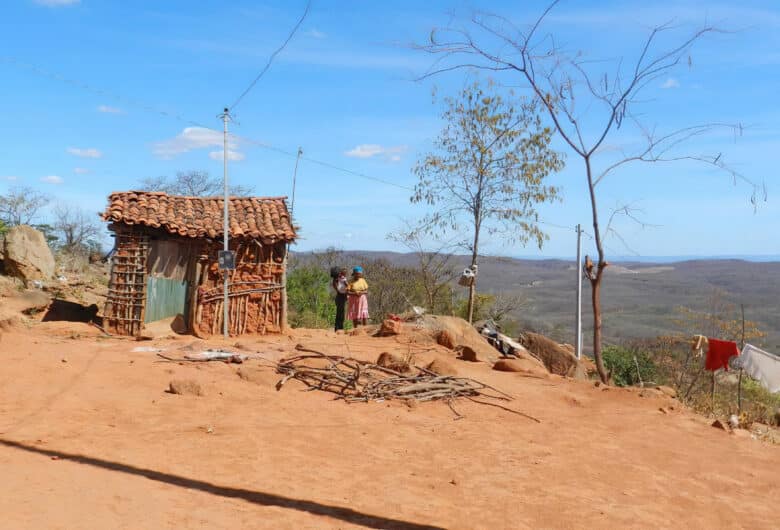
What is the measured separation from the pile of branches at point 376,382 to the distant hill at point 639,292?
13699mm

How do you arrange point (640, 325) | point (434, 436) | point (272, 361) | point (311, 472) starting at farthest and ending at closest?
point (640, 325), point (272, 361), point (434, 436), point (311, 472)

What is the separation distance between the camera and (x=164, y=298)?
50.6 ft

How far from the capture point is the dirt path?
17.8 ft

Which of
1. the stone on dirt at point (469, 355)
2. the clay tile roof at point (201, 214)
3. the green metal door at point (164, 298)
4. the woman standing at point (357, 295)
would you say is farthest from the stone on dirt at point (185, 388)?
the woman standing at point (357, 295)

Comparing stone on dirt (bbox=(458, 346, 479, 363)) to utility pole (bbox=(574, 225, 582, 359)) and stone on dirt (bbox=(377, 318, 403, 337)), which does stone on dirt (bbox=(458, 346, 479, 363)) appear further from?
utility pole (bbox=(574, 225, 582, 359))

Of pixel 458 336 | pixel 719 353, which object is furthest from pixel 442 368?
pixel 719 353

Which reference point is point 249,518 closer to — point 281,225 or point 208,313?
point 208,313

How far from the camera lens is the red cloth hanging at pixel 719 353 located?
12859 mm

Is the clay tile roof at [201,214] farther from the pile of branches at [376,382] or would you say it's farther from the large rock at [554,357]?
the large rock at [554,357]

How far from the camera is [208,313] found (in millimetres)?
15469

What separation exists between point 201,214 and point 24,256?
800cm

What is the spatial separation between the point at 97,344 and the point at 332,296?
36.6 feet

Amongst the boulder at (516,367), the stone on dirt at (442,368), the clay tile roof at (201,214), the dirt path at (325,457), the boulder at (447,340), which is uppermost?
the clay tile roof at (201,214)

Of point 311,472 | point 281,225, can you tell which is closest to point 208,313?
point 281,225
